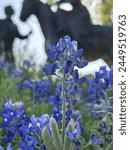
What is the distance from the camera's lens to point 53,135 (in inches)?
84.7

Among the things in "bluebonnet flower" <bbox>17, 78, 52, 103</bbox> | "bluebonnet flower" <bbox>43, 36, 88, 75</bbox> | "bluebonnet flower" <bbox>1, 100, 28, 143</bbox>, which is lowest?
"bluebonnet flower" <bbox>1, 100, 28, 143</bbox>

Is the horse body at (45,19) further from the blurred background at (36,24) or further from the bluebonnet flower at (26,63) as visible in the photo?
the bluebonnet flower at (26,63)

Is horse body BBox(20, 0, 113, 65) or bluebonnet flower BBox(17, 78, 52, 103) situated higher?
horse body BBox(20, 0, 113, 65)

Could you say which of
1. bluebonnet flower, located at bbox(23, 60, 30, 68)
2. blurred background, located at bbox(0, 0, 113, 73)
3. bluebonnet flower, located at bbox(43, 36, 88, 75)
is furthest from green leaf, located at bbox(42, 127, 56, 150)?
bluebonnet flower, located at bbox(23, 60, 30, 68)

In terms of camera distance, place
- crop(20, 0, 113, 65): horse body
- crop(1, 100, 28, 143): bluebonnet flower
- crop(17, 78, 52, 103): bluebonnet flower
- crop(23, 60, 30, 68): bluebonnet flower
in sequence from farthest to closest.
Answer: crop(23, 60, 30, 68): bluebonnet flower
crop(17, 78, 52, 103): bluebonnet flower
crop(20, 0, 113, 65): horse body
crop(1, 100, 28, 143): bluebonnet flower

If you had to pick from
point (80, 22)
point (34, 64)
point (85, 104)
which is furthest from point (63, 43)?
point (34, 64)

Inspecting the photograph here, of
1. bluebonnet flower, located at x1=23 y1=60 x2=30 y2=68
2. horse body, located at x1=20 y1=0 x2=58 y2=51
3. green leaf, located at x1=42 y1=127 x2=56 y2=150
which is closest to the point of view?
green leaf, located at x1=42 y1=127 x2=56 y2=150

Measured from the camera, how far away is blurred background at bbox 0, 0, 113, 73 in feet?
7.92

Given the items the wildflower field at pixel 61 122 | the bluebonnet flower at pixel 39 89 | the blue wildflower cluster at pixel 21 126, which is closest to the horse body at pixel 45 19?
the bluebonnet flower at pixel 39 89

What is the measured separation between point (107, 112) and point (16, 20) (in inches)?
59.7

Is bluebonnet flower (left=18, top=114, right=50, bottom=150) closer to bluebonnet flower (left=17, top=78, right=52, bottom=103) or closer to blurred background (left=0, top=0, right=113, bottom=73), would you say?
blurred background (left=0, top=0, right=113, bottom=73)

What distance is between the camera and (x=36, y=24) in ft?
11.9

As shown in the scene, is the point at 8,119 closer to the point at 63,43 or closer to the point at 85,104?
the point at 63,43

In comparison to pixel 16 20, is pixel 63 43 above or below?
below
